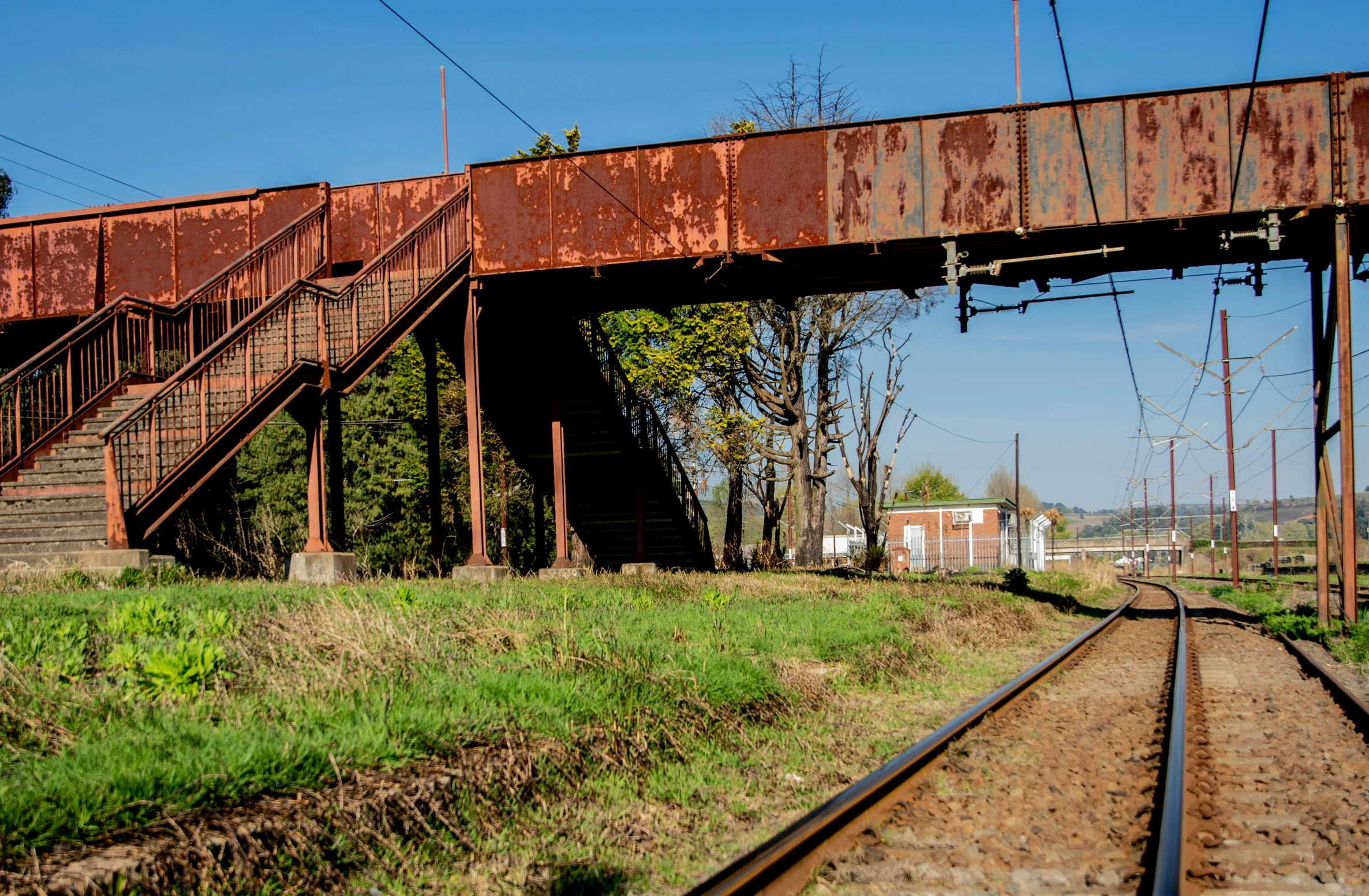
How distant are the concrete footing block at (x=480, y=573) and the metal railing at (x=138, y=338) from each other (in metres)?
5.56

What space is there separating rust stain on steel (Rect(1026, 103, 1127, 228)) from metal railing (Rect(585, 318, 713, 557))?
8514 mm

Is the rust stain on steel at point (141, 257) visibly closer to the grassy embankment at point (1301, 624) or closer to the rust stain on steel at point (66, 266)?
the rust stain on steel at point (66, 266)

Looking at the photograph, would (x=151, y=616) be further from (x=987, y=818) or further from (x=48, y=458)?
(x=48, y=458)

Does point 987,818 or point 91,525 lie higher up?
point 91,525

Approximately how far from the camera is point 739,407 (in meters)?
40.2

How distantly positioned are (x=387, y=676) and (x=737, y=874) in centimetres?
324

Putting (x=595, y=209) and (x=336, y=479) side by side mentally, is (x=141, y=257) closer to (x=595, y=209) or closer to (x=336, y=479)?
(x=336, y=479)

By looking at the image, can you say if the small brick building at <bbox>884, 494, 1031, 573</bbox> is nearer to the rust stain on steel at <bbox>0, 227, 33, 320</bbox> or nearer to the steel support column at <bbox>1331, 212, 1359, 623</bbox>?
the steel support column at <bbox>1331, 212, 1359, 623</bbox>

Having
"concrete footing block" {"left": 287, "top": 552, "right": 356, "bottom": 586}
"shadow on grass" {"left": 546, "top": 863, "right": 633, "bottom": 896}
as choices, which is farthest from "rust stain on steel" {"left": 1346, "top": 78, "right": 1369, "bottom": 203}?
"shadow on grass" {"left": 546, "top": 863, "right": 633, "bottom": 896}

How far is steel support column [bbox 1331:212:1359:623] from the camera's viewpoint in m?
16.3

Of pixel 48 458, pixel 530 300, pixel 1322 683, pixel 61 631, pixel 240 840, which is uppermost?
pixel 530 300

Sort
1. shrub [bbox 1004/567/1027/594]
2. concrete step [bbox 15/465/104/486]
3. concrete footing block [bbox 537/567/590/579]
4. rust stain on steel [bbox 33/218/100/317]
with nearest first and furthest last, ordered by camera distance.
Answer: concrete step [bbox 15/465/104/486], concrete footing block [bbox 537/567/590/579], rust stain on steel [bbox 33/218/100/317], shrub [bbox 1004/567/1027/594]

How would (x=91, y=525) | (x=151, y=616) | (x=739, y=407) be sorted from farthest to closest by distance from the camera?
(x=739, y=407)
(x=91, y=525)
(x=151, y=616)

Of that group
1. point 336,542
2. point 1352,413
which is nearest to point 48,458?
point 336,542
